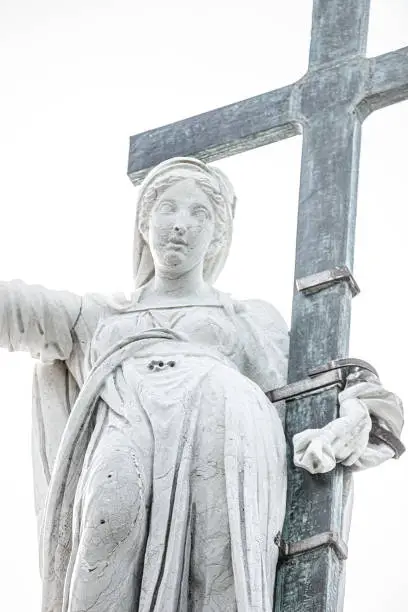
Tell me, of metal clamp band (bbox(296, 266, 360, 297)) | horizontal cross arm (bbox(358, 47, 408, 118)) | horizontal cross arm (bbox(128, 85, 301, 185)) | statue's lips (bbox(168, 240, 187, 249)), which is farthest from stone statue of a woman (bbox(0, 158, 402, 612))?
horizontal cross arm (bbox(358, 47, 408, 118))

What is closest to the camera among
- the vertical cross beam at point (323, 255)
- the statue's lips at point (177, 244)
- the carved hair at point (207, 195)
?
the vertical cross beam at point (323, 255)

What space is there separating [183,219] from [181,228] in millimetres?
71

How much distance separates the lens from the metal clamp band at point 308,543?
43.0 feet

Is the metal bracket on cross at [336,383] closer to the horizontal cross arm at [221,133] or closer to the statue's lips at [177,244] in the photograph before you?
the statue's lips at [177,244]

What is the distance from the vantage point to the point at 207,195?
14.5 meters

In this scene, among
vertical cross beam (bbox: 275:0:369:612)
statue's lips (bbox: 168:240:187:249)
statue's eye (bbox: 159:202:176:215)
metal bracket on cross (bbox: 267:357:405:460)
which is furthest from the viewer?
statue's eye (bbox: 159:202:176:215)

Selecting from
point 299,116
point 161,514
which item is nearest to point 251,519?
point 161,514

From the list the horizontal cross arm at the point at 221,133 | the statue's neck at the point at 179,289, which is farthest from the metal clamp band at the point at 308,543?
the horizontal cross arm at the point at 221,133

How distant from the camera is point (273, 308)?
14516 millimetres

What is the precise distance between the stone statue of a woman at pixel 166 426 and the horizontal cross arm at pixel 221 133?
0.50 metres

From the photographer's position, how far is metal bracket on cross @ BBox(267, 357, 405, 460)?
13.6m

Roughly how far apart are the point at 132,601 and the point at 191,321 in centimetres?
189

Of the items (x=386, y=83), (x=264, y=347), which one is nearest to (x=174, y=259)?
(x=264, y=347)

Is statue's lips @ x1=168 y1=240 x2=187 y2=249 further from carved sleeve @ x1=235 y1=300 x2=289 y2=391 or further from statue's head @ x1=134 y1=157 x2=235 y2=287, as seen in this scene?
carved sleeve @ x1=235 y1=300 x2=289 y2=391
